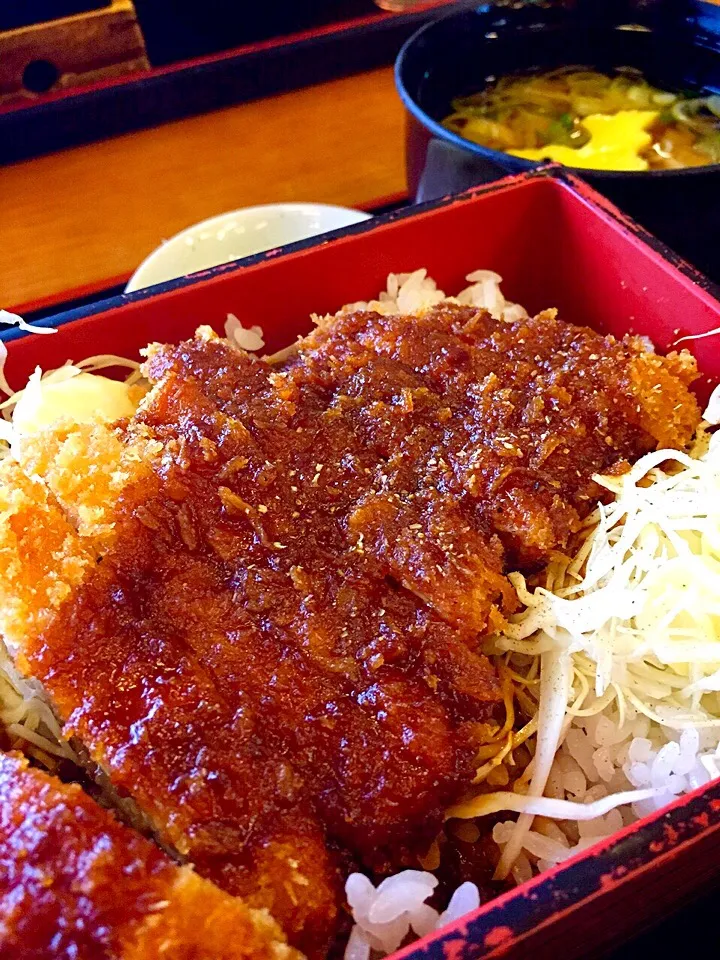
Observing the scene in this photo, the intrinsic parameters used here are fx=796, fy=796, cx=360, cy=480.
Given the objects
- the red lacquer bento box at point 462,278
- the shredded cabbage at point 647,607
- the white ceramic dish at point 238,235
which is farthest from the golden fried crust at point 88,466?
the white ceramic dish at point 238,235

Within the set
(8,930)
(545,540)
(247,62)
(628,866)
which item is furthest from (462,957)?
(247,62)

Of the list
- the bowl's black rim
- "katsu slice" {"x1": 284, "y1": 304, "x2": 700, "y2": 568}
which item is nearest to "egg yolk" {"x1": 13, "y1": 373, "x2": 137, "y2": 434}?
"katsu slice" {"x1": 284, "y1": 304, "x2": 700, "y2": 568}

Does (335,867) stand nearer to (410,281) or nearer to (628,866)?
(628,866)

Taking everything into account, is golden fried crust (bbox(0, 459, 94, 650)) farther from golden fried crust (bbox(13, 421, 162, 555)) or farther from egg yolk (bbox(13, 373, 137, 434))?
egg yolk (bbox(13, 373, 137, 434))

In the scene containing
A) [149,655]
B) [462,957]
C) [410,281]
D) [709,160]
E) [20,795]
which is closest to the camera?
[462,957]

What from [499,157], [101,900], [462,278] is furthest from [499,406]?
[101,900]

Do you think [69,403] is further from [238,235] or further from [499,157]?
[499,157]

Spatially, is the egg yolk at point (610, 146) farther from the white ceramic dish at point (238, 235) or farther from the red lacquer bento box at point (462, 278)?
the white ceramic dish at point (238, 235)
